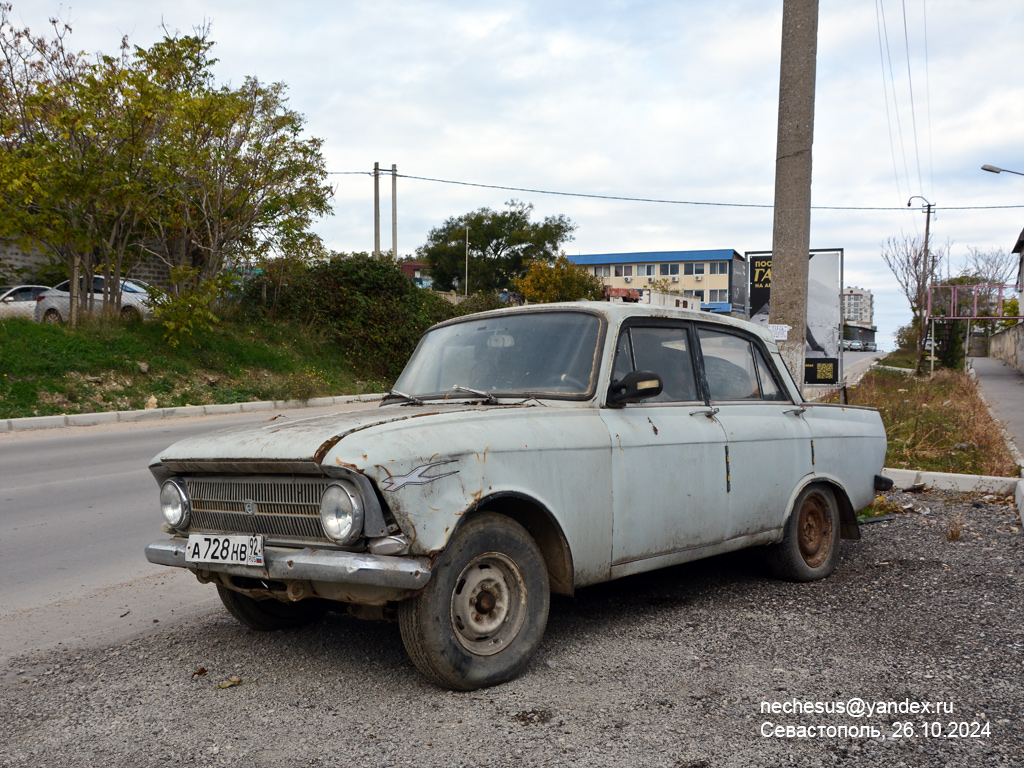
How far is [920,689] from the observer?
3.69 m

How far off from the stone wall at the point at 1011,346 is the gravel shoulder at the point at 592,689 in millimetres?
39823

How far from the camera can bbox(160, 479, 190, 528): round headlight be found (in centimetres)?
407

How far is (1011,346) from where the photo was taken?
46188 millimetres

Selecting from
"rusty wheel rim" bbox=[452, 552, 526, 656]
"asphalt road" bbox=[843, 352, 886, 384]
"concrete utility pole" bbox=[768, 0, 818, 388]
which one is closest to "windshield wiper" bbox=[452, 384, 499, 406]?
"rusty wheel rim" bbox=[452, 552, 526, 656]

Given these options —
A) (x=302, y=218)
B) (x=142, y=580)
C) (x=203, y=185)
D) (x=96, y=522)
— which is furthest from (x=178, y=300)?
(x=142, y=580)

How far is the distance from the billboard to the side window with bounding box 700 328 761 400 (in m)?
7.58

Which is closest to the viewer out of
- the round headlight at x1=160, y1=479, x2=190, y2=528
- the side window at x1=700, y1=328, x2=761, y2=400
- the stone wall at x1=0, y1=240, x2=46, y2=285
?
the round headlight at x1=160, y1=479, x2=190, y2=528

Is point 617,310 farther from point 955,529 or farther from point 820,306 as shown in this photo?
point 820,306

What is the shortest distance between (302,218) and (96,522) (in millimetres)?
16998

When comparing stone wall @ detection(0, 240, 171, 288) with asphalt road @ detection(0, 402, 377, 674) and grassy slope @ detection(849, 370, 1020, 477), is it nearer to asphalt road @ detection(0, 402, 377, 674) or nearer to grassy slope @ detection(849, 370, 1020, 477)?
asphalt road @ detection(0, 402, 377, 674)

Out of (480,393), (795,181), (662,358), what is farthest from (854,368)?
(480,393)

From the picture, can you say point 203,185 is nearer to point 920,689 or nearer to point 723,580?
point 723,580

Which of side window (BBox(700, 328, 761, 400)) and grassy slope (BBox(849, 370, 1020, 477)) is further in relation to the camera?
grassy slope (BBox(849, 370, 1020, 477))

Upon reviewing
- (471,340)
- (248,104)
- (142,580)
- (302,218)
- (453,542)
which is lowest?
(142,580)
